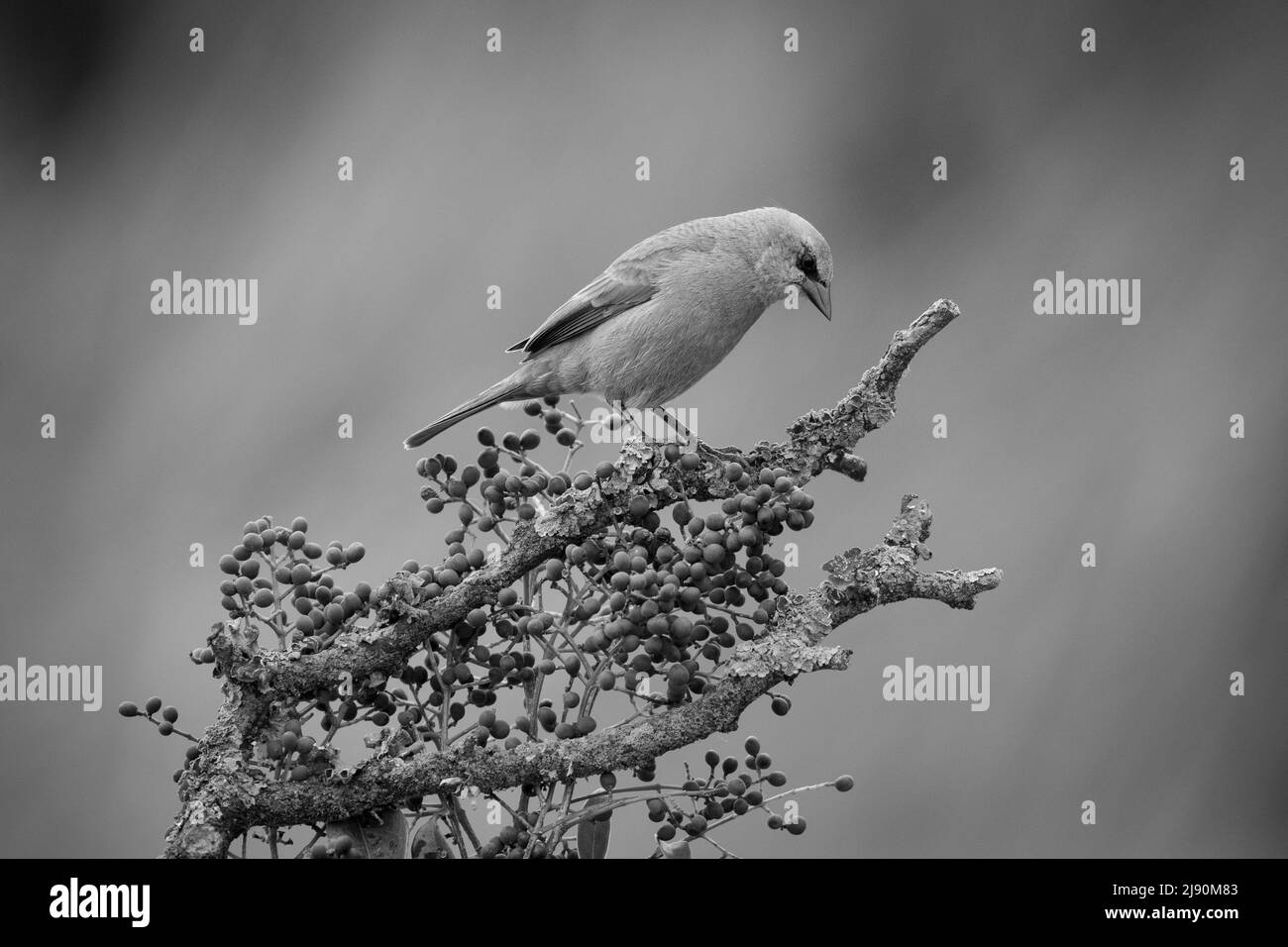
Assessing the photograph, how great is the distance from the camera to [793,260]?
9.43 ft

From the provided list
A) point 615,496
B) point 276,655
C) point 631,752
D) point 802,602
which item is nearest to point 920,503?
point 802,602

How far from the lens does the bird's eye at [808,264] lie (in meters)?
2.84

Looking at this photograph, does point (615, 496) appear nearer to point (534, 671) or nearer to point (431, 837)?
point (534, 671)

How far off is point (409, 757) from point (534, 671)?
24 cm

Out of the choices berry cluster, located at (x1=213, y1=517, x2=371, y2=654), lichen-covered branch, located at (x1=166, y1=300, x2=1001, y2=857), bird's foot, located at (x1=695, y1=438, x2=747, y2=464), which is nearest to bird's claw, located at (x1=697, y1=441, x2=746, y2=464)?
bird's foot, located at (x1=695, y1=438, x2=747, y2=464)

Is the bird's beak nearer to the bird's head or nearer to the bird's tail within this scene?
the bird's head

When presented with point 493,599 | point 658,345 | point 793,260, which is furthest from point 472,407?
point 493,599

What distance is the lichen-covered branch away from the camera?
1.68 meters

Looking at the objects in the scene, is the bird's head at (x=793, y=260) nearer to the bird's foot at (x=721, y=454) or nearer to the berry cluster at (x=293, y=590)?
the bird's foot at (x=721, y=454)

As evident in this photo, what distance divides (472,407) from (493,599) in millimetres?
1053

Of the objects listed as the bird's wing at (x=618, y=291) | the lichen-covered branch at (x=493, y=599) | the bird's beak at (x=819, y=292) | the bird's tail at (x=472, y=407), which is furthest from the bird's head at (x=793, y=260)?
the lichen-covered branch at (x=493, y=599)

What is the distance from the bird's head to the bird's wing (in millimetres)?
168

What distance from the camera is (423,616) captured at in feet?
5.77

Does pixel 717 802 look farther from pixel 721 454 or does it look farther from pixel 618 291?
pixel 618 291
